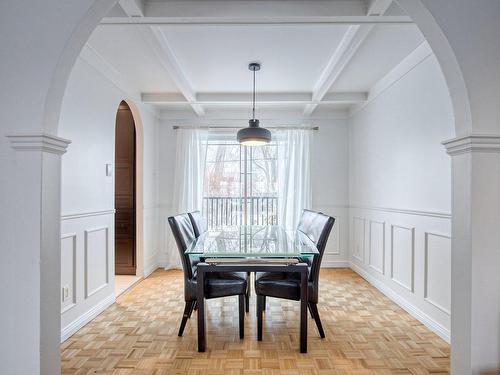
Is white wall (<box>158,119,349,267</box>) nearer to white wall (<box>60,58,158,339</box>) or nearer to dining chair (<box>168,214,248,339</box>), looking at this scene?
white wall (<box>60,58,158,339</box>)

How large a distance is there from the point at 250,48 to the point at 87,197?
2.05 meters

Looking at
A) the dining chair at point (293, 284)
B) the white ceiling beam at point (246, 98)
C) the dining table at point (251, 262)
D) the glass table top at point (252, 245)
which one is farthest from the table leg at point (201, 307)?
the white ceiling beam at point (246, 98)

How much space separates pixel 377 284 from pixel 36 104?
12.9ft

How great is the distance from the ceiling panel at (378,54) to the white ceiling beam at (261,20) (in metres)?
0.30

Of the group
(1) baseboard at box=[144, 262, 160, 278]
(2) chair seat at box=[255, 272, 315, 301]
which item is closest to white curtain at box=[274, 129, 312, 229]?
(1) baseboard at box=[144, 262, 160, 278]

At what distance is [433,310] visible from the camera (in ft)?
9.17

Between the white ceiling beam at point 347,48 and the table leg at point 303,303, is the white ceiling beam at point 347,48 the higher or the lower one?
the higher one

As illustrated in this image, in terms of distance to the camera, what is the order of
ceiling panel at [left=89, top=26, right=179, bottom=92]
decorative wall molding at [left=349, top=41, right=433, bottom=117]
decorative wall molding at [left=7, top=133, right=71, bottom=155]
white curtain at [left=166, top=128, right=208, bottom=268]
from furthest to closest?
white curtain at [left=166, top=128, right=208, bottom=268]
decorative wall molding at [left=349, top=41, right=433, bottom=117]
ceiling panel at [left=89, top=26, right=179, bottom=92]
decorative wall molding at [left=7, top=133, right=71, bottom=155]

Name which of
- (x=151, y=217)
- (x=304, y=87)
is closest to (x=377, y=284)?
(x=304, y=87)

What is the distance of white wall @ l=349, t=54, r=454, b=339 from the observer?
2.71m

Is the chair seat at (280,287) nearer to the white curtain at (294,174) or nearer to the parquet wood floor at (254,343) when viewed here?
the parquet wood floor at (254,343)

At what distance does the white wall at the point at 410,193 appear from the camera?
107 inches

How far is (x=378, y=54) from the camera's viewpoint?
3166mm

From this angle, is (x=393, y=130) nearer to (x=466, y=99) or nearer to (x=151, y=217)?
(x=466, y=99)
